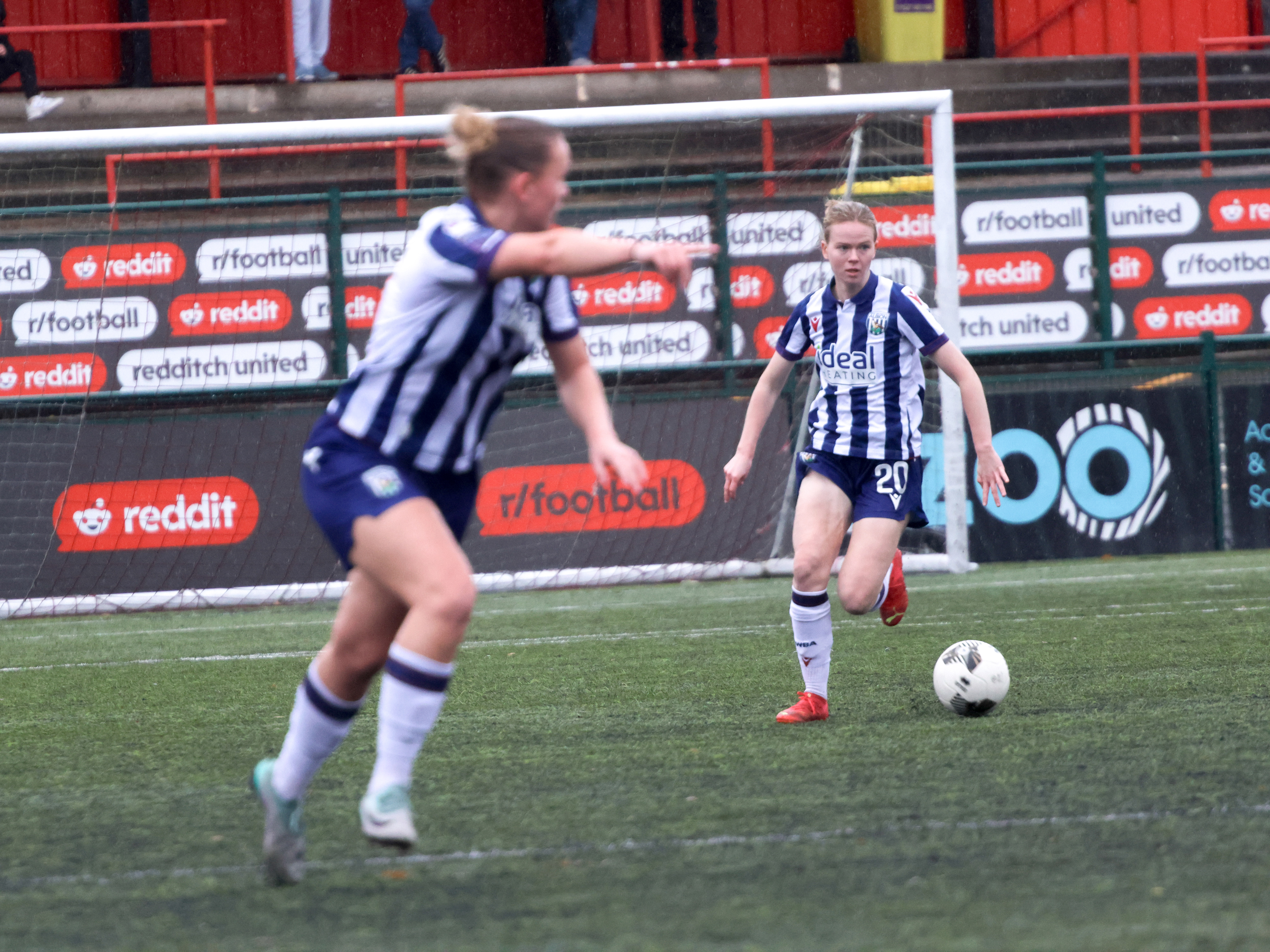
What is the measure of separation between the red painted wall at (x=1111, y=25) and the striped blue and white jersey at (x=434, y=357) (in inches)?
638

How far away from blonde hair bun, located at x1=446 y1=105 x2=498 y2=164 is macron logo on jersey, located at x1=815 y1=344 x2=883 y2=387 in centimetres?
270

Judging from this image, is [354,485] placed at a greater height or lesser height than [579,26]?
lesser

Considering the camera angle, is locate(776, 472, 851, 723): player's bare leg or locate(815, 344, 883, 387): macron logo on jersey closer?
locate(776, 472, 851, 723): player's bare leg

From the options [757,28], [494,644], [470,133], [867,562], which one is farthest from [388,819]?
[757,28]

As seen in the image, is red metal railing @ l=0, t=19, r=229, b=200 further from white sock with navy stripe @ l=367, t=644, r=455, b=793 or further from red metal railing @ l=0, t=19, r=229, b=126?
white sock with navy stripe @ l=367, t=644, r=455, b=793

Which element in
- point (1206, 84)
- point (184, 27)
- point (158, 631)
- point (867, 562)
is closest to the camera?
point (867, 562)

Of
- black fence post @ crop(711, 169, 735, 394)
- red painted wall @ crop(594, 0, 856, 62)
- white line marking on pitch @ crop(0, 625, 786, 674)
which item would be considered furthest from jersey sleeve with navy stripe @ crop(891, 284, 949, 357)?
red painted wall @ crop(594, 0, 856, 62)

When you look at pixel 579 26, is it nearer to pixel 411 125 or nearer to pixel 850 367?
pixel 411 125

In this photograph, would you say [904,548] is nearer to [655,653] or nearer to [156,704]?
[655,653]

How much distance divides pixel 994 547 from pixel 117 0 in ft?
36.4

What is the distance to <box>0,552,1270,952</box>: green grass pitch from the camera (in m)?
2.91

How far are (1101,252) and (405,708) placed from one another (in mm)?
11939

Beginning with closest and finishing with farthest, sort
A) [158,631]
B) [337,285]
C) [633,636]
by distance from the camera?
1. [633,636]
2. [158,631]
3. [337,285]

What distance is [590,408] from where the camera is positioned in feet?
11.5
